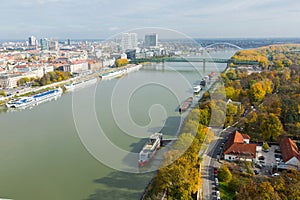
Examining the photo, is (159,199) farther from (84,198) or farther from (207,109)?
(207,109)

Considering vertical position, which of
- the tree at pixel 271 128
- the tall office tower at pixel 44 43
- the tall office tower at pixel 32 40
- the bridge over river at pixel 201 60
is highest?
the tall office tower at pixel 32 40

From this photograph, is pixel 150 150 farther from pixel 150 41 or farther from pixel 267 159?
pixel 150 41

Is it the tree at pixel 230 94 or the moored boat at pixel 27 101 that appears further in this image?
the moored boat at pixel 27 101

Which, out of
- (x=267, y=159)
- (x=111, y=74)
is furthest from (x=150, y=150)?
(x=111, y=74)

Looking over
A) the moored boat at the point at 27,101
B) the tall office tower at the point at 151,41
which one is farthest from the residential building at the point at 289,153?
the tall office tower at the point at 151,41

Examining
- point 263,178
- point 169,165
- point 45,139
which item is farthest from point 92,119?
point 263,178

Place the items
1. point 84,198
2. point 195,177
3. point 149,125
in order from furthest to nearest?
point 149,125
point 84,198
point 195,177

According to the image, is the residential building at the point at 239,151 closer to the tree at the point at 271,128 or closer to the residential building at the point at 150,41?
the tree at the point at 271,128
